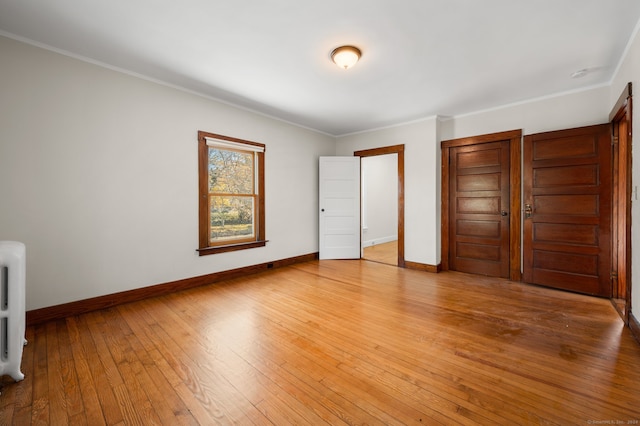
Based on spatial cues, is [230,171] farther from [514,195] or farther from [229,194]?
[514,195]

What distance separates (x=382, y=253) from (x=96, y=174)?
519cm

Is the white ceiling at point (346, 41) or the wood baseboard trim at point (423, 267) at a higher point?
the white ceiling at point (346, 41)

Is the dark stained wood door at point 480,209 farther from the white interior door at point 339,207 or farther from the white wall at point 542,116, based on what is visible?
the white interior door at point 339,207

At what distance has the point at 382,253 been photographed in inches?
240

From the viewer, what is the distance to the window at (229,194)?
3.70 metres

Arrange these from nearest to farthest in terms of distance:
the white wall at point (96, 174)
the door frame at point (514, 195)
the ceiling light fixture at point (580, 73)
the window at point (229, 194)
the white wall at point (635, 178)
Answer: the white wall at point (635, 178) < the white wall at point (96, 174) < the ceiling light fixture at point (580, 73) < the window at point (229, 194) < the door frame at point (514, 195)

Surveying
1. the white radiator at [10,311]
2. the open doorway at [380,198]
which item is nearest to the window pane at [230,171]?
the white radiator at [10,311]

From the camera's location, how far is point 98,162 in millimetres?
2818

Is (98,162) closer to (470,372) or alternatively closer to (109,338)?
(109,338)

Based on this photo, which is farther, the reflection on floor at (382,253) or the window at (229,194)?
the reflection on floor at (382,253)

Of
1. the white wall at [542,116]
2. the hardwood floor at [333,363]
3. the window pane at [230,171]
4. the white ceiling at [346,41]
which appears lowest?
the hardwood floor at [333,363]

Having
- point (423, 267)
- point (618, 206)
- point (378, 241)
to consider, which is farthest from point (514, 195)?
point (378, 241)

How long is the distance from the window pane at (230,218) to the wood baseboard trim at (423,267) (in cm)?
276

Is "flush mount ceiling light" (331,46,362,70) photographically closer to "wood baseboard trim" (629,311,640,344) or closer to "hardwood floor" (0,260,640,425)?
"hardwood floor" (0,260,640,425)
